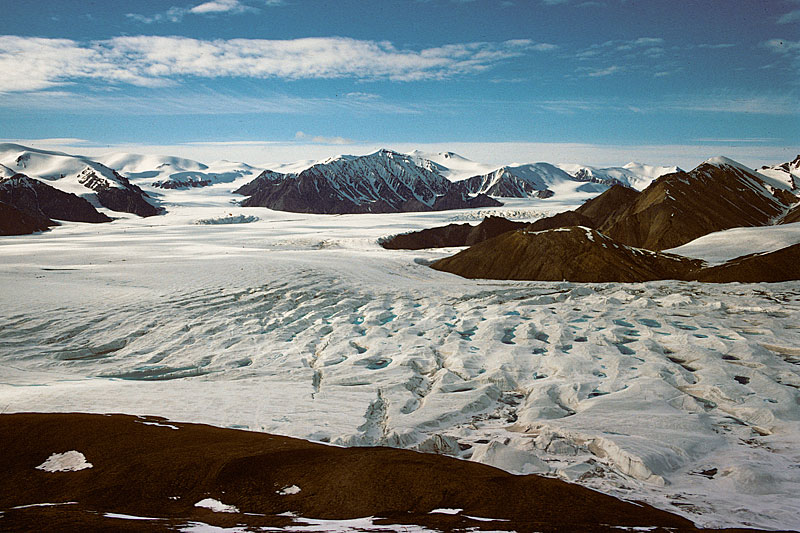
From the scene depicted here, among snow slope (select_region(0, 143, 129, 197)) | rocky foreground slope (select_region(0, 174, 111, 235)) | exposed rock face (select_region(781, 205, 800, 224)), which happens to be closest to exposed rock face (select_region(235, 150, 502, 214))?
snow slope (select_region(0, 143, 129, 197))

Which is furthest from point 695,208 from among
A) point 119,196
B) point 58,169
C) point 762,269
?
point 58,169

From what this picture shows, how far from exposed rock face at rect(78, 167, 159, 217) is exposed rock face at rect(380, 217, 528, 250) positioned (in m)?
59.2

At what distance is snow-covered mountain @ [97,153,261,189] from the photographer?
151775 millimetres

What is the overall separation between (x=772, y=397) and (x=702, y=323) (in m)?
5.41

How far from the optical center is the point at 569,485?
5.27m

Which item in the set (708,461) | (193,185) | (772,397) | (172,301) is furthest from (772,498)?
(193,185)

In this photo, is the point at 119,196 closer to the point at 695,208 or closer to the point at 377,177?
the point at 377,177

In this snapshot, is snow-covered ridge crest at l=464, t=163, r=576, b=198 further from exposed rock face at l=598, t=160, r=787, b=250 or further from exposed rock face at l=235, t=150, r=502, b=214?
exposed rock face at l=598, t=160, r=787, b=250

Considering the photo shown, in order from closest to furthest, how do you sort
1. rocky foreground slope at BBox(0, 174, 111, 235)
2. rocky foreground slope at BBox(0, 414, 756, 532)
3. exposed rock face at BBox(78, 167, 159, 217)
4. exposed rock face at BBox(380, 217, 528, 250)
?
rocky foreground slope at BBox(0, 414, 756, 532) < exposed rock face at BBox(380, 217, 528, 250) < rocky foreground slope at BBox(0, 174, 111, 235) < exposed rock face at BBox(78, 167, 159, 217)

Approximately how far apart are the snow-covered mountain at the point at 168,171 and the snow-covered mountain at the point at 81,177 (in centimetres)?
3233

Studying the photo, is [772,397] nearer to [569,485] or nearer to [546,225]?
[569,485]

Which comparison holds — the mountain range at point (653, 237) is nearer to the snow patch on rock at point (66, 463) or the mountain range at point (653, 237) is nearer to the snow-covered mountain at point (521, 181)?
the snow patch on rock at point (66, 463)

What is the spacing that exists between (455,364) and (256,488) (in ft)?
20.6

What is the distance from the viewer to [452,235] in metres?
46.3
